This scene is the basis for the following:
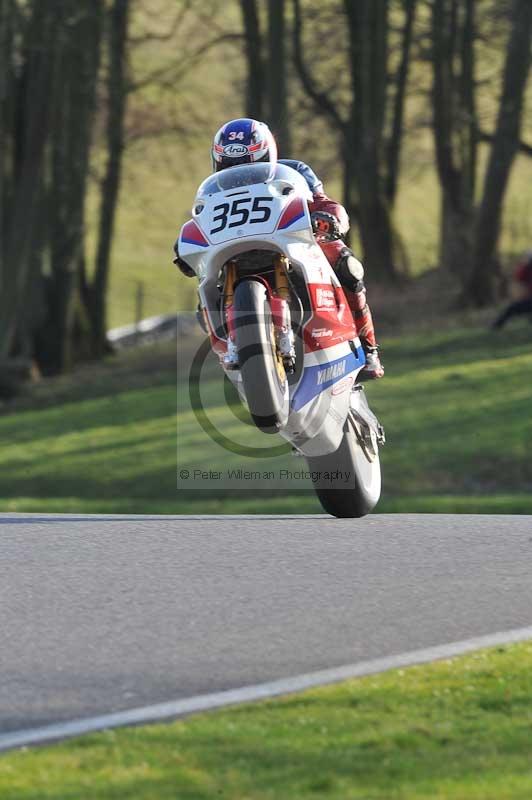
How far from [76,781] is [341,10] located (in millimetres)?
32605

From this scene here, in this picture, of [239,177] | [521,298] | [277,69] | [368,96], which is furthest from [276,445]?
[368,96]

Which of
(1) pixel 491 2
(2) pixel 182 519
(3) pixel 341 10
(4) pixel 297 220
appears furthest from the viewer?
(1) pixel 491 2

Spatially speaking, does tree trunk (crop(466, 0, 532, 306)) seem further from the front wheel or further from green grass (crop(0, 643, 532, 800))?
green grass (crop(0, 643, 532, 800))

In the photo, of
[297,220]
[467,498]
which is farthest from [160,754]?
[467,498]

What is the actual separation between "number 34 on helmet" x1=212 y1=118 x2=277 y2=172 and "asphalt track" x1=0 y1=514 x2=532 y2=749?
→ 2089 mm

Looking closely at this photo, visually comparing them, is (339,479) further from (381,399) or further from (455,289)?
(455,289)

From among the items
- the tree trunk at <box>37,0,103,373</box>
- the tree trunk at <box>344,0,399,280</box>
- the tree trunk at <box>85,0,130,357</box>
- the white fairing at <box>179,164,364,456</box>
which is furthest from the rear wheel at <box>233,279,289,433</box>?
the tree trunk at <box>344,0,399,280</box>

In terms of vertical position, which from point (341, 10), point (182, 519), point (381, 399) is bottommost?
point (341, 10)

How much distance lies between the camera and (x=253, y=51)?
104ft

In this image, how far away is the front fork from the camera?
791cm

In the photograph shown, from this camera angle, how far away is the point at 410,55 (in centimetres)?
3703

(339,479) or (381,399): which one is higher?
(339,479)

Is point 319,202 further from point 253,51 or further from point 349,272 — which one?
point 253,51

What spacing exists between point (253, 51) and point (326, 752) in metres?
28.1
